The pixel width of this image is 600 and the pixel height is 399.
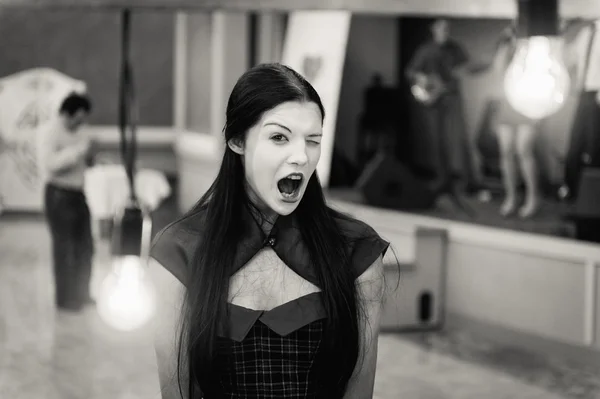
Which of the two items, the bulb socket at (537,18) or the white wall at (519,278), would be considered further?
the white wall at (519,278)

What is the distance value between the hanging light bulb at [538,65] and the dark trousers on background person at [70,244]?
4495 millimetres

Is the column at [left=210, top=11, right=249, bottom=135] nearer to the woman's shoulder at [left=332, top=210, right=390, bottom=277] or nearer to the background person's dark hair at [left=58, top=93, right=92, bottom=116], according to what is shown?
the background person's dark hair at [left=58, top=93, right=92, bottom=116]

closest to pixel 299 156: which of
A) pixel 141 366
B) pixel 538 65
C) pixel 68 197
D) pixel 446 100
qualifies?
pixel 538 65

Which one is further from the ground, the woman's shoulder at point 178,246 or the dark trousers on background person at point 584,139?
the dark trousers on background person at point 584,139

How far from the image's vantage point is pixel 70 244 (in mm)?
6789

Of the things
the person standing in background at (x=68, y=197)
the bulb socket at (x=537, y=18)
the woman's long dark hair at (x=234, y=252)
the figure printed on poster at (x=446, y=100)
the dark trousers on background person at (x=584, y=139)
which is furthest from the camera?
the figure printed on poster at (x=446, y=100)

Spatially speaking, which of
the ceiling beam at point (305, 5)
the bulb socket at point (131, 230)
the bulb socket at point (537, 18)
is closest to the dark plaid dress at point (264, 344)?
the ceiling beam at point (305, 5)

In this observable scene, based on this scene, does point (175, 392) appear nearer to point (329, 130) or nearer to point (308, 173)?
point (308, 173)

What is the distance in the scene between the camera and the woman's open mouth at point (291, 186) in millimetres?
1493

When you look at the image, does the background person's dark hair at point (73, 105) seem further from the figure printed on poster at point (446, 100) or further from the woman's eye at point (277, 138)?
the woman's eye at point (277, 138)

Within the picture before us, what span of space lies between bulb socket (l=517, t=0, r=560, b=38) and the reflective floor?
9.47 ft

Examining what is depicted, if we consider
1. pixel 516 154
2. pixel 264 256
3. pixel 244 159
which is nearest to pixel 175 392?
pixel 264 256

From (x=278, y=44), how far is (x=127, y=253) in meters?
7.17

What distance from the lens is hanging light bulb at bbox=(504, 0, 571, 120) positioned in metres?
2.51
